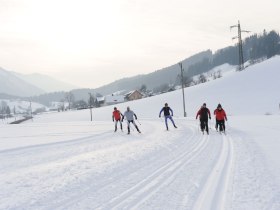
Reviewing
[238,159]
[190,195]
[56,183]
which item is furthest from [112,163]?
[190,195]

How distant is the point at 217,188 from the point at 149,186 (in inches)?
57.1

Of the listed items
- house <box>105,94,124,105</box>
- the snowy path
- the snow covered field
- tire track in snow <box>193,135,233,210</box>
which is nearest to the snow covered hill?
the snow covered field

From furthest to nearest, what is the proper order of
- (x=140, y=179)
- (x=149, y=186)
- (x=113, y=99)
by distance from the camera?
(x=113, y=99)
(x=140, y=179)
(x=149, y=186)

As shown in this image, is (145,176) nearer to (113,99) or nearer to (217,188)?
(217,188)

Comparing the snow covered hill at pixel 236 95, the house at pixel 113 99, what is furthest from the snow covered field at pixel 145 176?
the house at pixel 113 99

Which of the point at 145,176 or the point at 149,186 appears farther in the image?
the point at 145,176

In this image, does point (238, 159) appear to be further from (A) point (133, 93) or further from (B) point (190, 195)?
(A) point (133, 93)

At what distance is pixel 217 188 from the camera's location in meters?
8.01

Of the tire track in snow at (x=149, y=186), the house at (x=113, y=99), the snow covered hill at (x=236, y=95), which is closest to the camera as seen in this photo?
the tire track in snow at (x=149, y=186)

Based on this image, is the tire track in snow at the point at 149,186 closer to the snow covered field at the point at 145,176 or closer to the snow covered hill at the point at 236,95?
the snow covered field at the point at 145,176

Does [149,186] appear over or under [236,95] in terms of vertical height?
under

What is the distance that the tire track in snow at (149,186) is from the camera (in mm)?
6967

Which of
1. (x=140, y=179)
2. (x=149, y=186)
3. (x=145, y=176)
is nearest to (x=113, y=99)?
(x=145, y=176)

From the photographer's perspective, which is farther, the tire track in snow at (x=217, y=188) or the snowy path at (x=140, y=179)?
the snowy path at (x=140, y=179)
